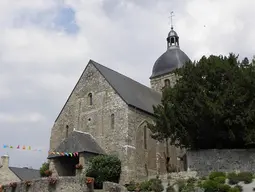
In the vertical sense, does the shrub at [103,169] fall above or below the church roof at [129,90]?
below

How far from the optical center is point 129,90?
107 ft

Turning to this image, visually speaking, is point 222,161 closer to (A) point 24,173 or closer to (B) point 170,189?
(B) point 170,189

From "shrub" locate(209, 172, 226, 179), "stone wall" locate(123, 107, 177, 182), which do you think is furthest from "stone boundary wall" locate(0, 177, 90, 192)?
"shrub" locate(209, 172, 226, 179)

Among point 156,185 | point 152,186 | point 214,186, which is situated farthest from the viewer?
point 156,185

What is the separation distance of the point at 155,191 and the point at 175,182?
1.47 m

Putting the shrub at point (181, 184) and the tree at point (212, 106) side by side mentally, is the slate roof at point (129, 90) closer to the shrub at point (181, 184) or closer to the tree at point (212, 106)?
the tree at point (212, 106)

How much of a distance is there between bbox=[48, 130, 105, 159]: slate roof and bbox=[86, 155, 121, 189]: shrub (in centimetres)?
118

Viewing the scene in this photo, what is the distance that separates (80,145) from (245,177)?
11.9m

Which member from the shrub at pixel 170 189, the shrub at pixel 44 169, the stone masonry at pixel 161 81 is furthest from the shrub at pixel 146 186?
the stone masonry at pixel 161 81

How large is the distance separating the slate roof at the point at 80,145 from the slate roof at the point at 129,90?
4057 millimetres

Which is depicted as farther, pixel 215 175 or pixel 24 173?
pixel 24 173

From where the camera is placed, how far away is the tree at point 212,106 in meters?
23.2

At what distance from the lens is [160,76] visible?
44.4 metres

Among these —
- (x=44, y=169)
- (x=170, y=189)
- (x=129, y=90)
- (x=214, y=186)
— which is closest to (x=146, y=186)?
(x=170, y=189)
